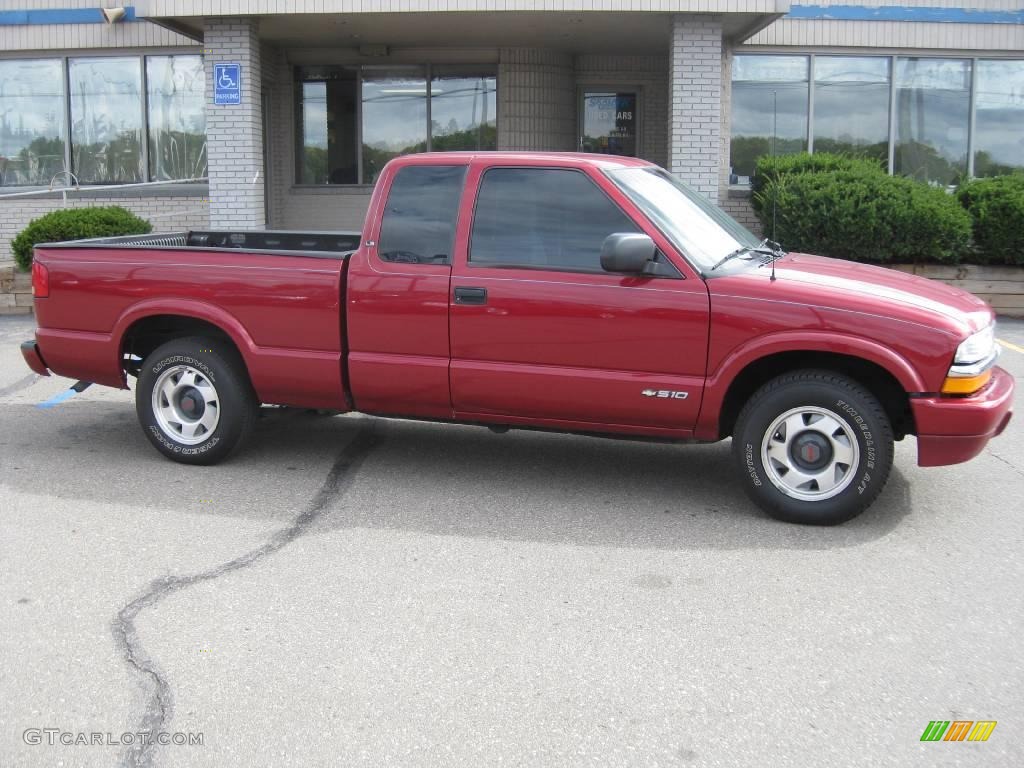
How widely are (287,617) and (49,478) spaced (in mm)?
2757

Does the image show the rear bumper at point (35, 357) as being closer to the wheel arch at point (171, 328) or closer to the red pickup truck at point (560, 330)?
the red pickup truck at point (560, 330)

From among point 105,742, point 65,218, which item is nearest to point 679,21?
point 65,218

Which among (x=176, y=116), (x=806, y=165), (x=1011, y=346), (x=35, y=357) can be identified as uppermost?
(x=176, y=116)

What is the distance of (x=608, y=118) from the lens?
709 inches

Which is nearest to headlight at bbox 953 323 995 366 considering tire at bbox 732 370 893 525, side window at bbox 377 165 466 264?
tire at bbox 732 370 893 525

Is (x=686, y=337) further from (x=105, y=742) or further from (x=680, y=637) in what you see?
Answer: (x=105, y=742)

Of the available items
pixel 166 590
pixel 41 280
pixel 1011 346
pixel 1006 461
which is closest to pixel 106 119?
pixel 41 280

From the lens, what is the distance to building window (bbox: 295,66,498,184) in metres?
17.4

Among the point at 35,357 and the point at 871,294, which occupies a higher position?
the point at 871,294

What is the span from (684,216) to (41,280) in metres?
3.97

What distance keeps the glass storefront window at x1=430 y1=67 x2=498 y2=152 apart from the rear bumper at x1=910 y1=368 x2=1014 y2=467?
1263 cm

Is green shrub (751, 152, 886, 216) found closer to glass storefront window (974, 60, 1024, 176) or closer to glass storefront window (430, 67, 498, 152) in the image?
glass storefront window (974, 60, 1024, 176)

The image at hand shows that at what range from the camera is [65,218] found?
1359cm

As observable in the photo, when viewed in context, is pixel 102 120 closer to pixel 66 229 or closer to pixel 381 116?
pixel 381 116
